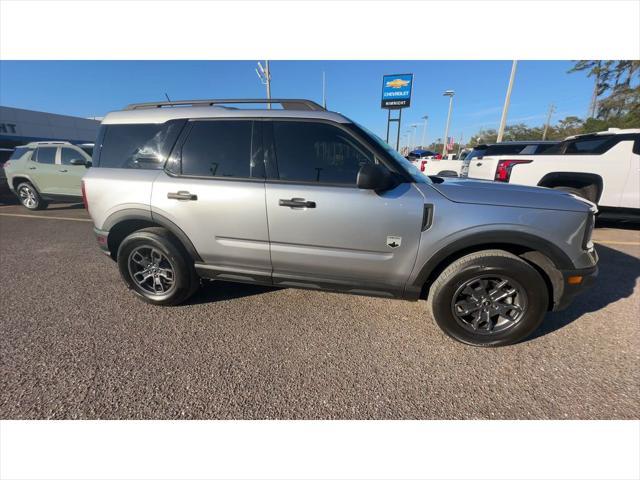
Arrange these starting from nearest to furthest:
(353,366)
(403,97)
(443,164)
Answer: (353,366) < (443,164) < (403,97)

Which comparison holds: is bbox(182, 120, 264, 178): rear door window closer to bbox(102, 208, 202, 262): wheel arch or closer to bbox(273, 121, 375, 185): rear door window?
bbox(273, 121, 375, 185): rear door window

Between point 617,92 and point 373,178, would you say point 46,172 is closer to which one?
point 373,178

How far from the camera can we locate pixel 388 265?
A: 2.19 m

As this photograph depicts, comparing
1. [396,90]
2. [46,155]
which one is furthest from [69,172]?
[396,90]

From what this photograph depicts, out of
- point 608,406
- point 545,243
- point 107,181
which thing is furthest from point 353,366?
point 107,181

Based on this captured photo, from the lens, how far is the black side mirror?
1933mm

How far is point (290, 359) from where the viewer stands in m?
2.06

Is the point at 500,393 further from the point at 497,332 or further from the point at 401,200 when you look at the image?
the point at 401,200

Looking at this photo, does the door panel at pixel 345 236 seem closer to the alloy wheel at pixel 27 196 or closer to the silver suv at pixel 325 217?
the silver suv at pixel 325 217

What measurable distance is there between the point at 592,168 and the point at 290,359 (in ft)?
20.8

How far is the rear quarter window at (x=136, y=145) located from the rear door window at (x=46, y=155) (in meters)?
6.62


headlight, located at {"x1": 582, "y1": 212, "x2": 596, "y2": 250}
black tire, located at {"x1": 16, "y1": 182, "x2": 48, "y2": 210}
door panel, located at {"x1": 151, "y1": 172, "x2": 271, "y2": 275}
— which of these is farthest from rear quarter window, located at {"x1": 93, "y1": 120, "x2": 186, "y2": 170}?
black tire, located at {"x1": 16, "y1": 182, "x2": 48, "y2": 210}

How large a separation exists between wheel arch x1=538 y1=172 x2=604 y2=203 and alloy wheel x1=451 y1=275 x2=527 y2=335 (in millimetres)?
4314

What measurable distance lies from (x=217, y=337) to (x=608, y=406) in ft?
9.30
